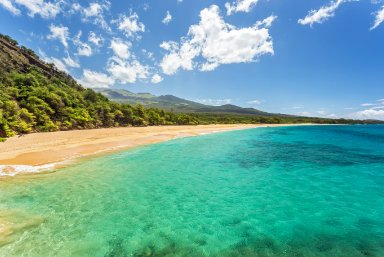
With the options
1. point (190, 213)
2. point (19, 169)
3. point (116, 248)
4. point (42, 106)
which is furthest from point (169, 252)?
point (42, 106)

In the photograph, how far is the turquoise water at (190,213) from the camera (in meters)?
7.23

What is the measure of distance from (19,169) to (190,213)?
44.7 feet

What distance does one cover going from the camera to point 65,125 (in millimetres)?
39188

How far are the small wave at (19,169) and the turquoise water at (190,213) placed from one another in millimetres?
1404

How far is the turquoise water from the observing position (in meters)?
7.23

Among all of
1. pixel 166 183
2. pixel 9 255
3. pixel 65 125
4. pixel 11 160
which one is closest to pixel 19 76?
pixel 65 125

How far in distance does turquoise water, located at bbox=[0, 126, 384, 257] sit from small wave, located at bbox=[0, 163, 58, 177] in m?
1.40

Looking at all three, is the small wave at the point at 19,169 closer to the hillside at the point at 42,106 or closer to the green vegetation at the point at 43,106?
the green vegetation at the point at 43,106

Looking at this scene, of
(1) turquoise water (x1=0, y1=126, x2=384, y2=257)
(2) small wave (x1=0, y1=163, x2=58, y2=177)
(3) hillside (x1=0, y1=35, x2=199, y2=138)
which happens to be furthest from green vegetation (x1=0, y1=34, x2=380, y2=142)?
(1) turquoise water (x1=0, y1=126, x2=384, y2=257)

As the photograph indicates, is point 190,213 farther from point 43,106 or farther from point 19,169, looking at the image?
point 43,106

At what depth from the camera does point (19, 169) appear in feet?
51.3

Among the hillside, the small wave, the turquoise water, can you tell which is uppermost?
the hillside

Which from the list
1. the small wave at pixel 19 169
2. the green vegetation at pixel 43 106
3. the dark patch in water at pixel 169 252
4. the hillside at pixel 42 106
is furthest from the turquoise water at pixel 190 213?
the hillside at pixel 42 106

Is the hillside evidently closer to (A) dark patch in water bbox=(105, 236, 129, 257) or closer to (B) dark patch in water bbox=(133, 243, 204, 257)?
(A) dark patch in water bbox=(105, 236, 129, 257)
